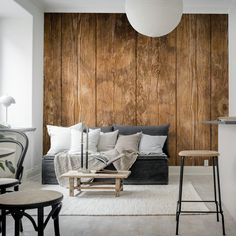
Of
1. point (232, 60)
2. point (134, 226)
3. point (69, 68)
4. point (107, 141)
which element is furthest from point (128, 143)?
point (134, 226)

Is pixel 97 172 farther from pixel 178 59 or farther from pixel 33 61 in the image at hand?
pixel 178 59

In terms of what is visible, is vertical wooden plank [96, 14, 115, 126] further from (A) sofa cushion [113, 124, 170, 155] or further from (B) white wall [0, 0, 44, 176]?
(B) white wall [0, 0, 44, 176]

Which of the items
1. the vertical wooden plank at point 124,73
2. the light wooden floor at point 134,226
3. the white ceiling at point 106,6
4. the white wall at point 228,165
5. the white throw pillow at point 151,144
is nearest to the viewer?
the light wooden floor at point 134,226

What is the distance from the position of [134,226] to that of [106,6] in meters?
4.29

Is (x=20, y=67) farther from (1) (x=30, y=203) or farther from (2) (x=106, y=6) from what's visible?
(1) (x=30, y=203)

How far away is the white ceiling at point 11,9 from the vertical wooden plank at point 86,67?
1.15 m

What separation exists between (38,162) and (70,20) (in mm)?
2637

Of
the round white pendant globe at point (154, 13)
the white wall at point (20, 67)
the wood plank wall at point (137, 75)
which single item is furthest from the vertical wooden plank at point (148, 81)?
the round white pendant globe at point (154, 13)

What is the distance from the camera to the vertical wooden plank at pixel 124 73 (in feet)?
22.5

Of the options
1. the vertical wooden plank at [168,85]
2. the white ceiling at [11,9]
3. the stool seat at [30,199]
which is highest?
the white ceiling at [11,9]

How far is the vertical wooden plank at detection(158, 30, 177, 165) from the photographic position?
681 centimetres

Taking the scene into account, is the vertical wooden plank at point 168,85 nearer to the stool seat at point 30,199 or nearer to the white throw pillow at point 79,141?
the white throw pillow at point 79,141

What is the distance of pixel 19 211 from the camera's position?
2.01 m

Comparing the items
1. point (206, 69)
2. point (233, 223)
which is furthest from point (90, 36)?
point (233, 223)
